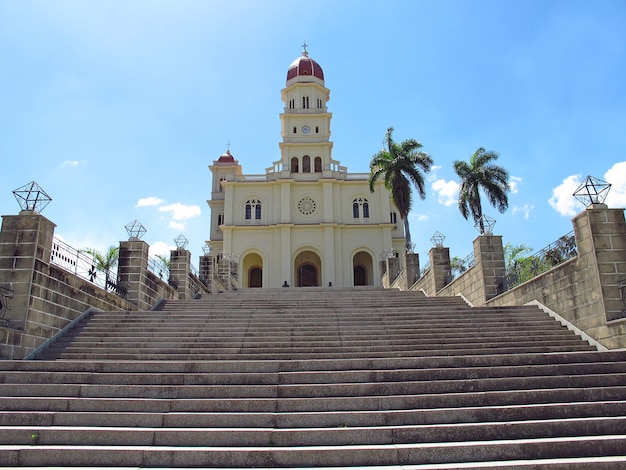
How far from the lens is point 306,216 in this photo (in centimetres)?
3744

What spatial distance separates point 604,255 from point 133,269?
38.5 feet

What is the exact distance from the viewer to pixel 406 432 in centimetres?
521

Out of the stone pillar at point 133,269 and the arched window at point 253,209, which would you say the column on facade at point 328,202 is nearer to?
the arched window at point 253,209

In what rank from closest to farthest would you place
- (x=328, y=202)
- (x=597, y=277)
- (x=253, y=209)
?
1. (x=597, y=277)
2. (x=328, y=202)
3. (x=253, y=209)

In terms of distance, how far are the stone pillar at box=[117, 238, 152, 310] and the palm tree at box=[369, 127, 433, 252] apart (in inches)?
700

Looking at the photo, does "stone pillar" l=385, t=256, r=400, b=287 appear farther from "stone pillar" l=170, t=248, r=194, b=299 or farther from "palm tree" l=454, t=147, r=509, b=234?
"stone pillar" l=170, t=248, r=194, b=299

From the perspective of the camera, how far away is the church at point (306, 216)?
119ft

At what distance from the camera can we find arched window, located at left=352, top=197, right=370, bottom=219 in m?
37.8

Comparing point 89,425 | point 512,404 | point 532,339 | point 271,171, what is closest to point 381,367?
point 512,404

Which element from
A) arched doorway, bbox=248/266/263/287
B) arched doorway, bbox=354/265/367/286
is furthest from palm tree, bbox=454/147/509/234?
arched doorway, bbox=248/266/263/287

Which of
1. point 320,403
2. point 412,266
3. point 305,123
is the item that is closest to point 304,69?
point 305,123

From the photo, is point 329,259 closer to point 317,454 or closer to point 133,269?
point 133,269

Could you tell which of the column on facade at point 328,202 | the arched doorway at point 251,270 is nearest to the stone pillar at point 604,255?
the column on facade at point 328,202

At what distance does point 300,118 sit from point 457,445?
37.8 meters
